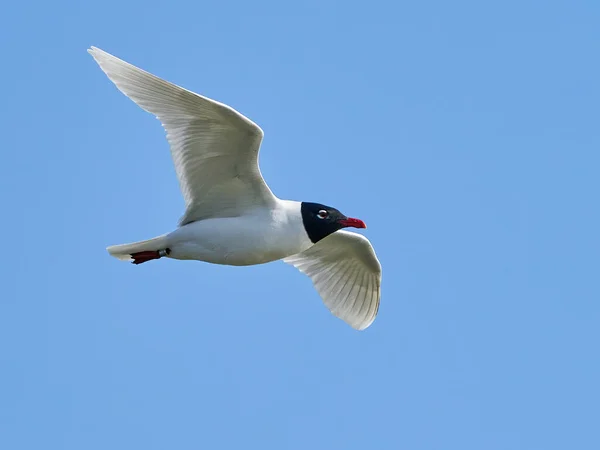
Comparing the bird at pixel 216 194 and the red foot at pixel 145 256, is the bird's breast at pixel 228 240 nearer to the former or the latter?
the bird at pixel 216 194

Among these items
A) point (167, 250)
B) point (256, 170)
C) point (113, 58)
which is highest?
point (113, 58)

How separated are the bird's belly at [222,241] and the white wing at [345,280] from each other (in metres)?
2.87

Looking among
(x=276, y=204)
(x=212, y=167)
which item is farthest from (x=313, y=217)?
(x=212, y=167)

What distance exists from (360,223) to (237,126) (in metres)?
2.44

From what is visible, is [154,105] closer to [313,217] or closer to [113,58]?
[113,58]

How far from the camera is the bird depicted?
13.8 m

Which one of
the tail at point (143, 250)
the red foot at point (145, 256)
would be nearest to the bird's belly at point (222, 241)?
the tail at point (143, 250)

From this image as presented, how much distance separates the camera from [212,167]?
14359 millimetres

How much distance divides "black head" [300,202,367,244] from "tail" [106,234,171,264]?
Result: 6.03 feet

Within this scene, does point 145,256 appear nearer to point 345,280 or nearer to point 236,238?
point 236,238

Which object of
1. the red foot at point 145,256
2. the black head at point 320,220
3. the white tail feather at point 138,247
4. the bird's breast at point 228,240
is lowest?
the red foot at point 145,256

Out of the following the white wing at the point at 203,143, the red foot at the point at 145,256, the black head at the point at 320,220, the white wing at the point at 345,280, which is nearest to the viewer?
the white wing at the point at 203,143

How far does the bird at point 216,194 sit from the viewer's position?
1384 cm

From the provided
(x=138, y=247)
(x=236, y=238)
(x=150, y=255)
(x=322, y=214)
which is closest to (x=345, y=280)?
(x=322, y=214)
